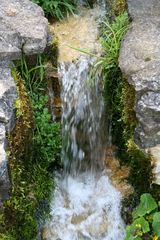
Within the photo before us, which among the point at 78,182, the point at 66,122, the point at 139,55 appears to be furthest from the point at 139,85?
the point at 78,182

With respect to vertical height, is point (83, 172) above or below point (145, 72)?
below

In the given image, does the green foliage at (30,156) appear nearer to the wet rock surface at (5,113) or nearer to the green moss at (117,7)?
the wet rock surface at (5,113)

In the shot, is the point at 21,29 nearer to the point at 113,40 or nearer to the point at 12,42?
the point at 12,42

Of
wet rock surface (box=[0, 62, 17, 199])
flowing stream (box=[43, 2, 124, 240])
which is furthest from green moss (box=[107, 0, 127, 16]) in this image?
wet rock surface (box=[0, 62, 17, 199])

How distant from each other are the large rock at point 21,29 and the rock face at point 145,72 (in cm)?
74

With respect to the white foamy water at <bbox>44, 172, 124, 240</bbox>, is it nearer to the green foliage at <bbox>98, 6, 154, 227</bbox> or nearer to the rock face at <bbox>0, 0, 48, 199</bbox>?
the green foliage at <bbox>98, 6, 154, 227</bbox>

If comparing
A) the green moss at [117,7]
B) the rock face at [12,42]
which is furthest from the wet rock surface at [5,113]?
the green moss at [117,7]

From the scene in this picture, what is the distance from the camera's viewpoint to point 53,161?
5227mm

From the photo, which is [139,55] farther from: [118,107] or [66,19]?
[66,19]

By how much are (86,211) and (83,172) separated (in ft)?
1.53

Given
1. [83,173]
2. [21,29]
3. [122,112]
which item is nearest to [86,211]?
[83,173]

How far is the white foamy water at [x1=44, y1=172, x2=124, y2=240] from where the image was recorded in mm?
4867

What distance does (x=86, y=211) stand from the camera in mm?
5043

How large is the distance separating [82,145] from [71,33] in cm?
110
